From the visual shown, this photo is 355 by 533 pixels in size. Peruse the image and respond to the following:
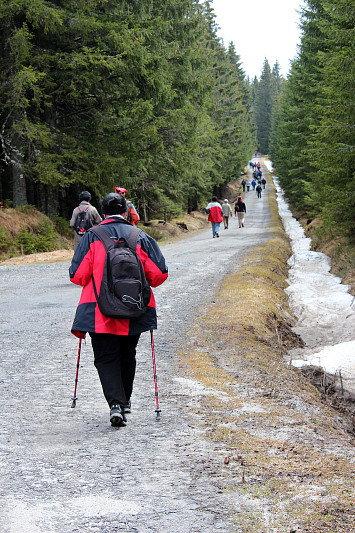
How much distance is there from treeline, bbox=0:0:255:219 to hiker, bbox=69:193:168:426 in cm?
1549

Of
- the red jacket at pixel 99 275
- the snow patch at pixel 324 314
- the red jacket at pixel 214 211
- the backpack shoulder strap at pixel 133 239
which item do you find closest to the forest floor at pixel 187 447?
the snow patch at pixel 324 314

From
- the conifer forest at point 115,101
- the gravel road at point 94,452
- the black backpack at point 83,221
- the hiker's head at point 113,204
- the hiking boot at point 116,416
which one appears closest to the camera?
the gravel road at point 94,452

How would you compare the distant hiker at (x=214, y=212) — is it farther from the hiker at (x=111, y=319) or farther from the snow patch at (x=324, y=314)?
the hiker at (x=111, y=319)

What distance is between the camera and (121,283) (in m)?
4.42

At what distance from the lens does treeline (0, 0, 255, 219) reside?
64.2 ft

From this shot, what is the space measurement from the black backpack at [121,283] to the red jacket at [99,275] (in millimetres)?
67

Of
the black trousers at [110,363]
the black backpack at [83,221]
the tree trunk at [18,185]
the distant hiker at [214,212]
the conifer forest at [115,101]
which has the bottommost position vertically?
the black trousers at [110,363]

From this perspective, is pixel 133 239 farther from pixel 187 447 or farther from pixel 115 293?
pixel 187 447

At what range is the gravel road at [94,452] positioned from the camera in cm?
309

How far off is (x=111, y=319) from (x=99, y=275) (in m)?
0.38

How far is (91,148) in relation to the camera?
21.9m

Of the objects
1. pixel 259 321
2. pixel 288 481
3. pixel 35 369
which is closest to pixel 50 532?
pixel 288 481

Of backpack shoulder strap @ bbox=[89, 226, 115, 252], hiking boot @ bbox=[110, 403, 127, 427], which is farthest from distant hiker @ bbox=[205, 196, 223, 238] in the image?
hiking boot @ bbox=[110, 403, 127, 427]

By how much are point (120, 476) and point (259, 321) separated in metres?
6.34
